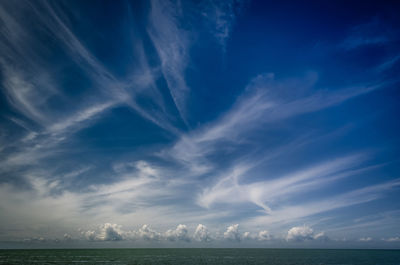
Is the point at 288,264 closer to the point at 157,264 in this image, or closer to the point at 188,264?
the point at 188,264

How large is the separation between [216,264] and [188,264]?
11977mm

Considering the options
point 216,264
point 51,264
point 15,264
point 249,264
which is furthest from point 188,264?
point 15,264

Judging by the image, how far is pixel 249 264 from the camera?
9125 cm

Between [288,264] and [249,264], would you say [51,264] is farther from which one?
[288,264]

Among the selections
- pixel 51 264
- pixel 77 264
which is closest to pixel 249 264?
pixel 77 264

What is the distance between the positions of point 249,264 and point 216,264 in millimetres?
13778

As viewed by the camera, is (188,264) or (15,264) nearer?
(15,264)

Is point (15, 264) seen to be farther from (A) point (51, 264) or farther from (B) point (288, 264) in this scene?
(B) point (288, 264)

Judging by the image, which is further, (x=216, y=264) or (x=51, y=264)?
(x=216, y=264)

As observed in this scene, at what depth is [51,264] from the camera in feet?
282

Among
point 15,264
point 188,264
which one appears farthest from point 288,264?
point 15,264

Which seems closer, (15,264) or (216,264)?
(15,264)

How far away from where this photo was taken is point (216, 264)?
92750 mm

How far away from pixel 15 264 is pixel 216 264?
77339mm
